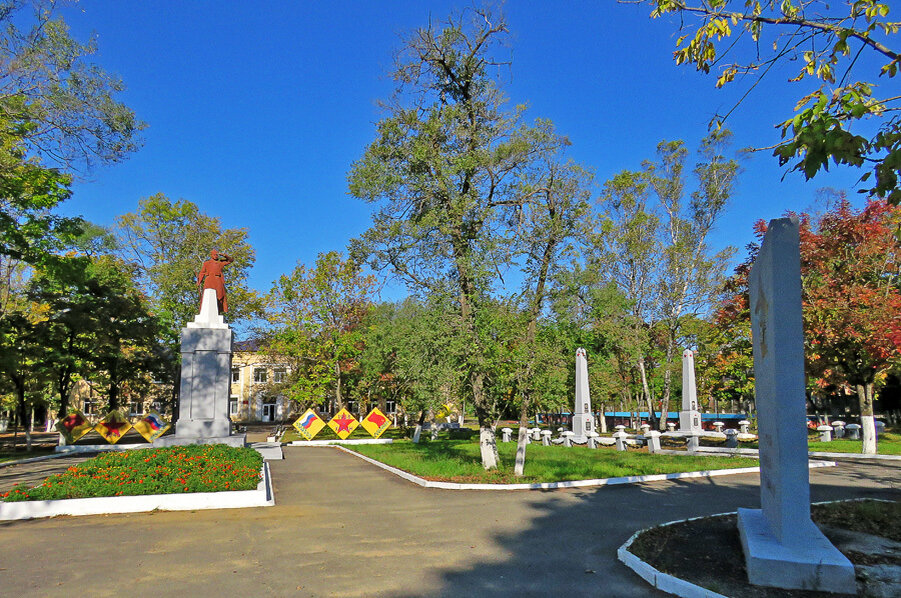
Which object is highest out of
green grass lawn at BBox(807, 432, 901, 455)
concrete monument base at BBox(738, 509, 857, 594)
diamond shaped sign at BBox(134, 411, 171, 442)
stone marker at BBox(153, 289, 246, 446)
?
stone marker at BBox(153, 289, 246, 446)

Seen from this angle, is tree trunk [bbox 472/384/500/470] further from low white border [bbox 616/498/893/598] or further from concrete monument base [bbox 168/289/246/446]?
concrete monument base [bbox 168/289/246/446]

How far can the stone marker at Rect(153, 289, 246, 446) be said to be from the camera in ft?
58.0

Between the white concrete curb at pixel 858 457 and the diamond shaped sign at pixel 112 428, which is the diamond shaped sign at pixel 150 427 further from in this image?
the white concrete curb at pixel 858 457

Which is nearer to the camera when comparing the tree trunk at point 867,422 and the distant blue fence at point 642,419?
the tree trunk at point 867,422

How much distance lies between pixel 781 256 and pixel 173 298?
1347 inches

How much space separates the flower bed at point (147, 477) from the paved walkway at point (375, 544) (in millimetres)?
701

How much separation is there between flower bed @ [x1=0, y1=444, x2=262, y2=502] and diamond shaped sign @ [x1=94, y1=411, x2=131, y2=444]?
17.7 meters

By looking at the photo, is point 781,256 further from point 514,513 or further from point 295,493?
point 295,493

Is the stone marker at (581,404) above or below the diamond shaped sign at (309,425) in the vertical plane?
above

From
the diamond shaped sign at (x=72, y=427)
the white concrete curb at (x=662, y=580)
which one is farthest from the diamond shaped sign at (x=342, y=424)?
the white concrete curb at (x=662, y=580)

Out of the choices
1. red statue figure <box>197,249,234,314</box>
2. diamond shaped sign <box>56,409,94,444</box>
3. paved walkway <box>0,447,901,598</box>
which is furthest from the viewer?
diamond shaped sign <box>56,409,94,444</box>

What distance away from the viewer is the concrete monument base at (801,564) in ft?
16.6

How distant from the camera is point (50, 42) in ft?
39.4

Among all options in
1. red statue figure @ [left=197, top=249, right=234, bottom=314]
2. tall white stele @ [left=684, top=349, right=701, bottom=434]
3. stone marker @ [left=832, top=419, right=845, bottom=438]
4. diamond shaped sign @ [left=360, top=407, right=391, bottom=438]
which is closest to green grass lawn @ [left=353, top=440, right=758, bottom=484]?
red statue figure @ [left=197, top=249, right=234, bottom=314]
